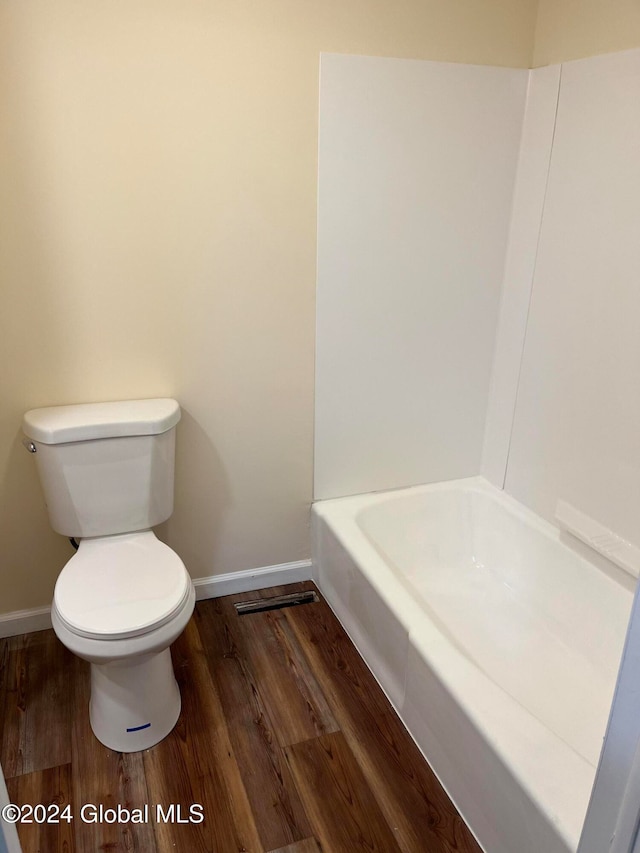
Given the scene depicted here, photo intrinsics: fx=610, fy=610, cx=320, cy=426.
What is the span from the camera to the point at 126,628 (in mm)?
1522

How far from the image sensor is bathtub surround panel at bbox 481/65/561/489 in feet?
6.56

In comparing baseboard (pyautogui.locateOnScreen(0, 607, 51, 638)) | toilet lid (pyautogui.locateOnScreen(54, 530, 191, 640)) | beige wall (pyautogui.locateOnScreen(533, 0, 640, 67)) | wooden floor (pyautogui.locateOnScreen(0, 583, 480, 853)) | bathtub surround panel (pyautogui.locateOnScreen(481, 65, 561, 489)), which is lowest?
wooden floor (pyautogui.locateOnScreen(0, 583, 480, 853))

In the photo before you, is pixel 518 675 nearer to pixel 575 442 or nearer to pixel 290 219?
pixel 575 442

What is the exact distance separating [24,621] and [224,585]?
2.29 feet

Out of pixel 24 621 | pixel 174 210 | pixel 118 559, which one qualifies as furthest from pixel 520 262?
pixel 24 621

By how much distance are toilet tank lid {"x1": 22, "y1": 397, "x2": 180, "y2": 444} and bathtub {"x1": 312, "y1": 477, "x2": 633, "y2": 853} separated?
73 centimetres

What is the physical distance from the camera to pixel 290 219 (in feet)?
6.43

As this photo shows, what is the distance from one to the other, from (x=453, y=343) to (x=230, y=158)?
102 centimetres

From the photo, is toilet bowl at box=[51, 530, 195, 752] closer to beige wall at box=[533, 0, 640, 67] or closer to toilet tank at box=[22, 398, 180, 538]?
toilet tank at box=[22, 398, 180, 538]

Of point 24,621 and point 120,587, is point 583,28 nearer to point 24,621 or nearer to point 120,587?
point 120,587

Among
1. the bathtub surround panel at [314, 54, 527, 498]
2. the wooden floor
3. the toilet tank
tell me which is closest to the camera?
the wooden floor

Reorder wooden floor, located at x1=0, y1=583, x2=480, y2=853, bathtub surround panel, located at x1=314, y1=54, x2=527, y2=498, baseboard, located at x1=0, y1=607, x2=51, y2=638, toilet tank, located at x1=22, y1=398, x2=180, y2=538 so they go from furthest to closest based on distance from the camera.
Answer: baseboard, located at x1=0, y1=607, x2=51, y2=638
bathtub surround panel, located at x1=314, y1=54, x2=527, y2=498
toilet tank, located at x1=22, y1=398, x2=180, y2=538
wooden floor, located at x1=0, y1=583, x2=480, y2=853

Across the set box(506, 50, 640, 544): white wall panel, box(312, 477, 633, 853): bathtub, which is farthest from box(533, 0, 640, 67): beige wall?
box(312, 477, 633, 853): bathtub

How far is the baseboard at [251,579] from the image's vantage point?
2.32 m
